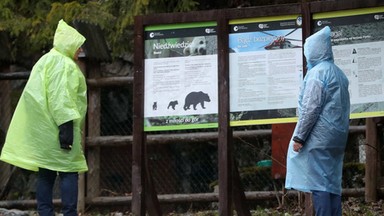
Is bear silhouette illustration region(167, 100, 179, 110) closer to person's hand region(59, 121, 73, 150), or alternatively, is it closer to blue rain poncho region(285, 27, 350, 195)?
person's hand region(59, 121, 73, 150)

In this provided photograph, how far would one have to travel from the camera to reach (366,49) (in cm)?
712

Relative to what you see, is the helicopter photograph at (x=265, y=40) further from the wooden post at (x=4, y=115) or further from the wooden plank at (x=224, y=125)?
the wooden post at (x=4, y=115)

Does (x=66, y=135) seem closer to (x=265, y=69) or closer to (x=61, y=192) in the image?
(x=61, y=192)

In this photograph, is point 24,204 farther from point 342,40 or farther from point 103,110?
point 342,40

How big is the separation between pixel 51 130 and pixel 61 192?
57 cm

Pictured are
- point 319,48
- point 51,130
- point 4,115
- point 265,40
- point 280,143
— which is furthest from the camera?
point 4,115

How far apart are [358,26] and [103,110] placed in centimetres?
544

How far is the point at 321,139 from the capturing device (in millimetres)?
6227

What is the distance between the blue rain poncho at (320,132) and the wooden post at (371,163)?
235 cm

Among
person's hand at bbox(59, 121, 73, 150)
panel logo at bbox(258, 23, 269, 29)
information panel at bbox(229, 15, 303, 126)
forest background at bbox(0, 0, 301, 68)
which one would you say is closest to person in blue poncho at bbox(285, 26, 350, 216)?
information panel at bbox(229, 15, 303, 126)

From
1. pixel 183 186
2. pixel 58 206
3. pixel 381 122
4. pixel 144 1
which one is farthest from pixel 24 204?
pixel 381 122

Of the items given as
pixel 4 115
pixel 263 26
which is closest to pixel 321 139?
pixel 263 26

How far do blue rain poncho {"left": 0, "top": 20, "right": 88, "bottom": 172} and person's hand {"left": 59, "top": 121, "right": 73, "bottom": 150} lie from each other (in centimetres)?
6

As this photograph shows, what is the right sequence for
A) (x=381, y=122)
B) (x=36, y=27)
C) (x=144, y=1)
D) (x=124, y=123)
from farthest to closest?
(x=124, y=123) → (x=36, y=27) → (x=144, y=1) → (x=381, y=122)
